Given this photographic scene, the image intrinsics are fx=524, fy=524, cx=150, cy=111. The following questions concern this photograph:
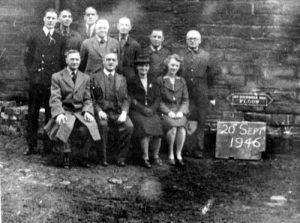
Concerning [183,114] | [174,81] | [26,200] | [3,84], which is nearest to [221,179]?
[183,114]

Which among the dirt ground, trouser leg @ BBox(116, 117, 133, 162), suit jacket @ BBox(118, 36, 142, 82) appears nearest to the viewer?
the dirt ground

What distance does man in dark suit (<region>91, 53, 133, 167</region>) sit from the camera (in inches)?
260

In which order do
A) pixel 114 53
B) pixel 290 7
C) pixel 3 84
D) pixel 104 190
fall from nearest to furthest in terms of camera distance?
pixel 104 190, pixel 114 53, pixel 290 7, pixel 3 84

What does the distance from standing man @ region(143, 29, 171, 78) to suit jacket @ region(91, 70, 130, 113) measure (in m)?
0.59

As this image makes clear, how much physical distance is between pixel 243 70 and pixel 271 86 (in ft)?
1.53

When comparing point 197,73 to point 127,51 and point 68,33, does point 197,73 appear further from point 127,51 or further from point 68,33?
point 68,33

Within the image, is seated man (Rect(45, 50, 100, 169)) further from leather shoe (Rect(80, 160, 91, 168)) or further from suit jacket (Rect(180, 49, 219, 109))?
suit jacket (Rect(180, 49, 219, 109))

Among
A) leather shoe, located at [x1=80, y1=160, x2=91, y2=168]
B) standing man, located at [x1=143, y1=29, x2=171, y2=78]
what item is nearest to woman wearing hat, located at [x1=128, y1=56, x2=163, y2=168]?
standing man, located at [x1=143, y1=29, x2=171, y2=78]

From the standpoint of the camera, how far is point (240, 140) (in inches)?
293

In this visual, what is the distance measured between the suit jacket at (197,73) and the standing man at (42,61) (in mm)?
1727

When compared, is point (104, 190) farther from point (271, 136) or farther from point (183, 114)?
Answer: point (271, 136)

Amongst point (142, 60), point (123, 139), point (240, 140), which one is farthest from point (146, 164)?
point (240, 140)

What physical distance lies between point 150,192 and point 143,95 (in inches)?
60.2

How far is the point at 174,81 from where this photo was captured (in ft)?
23.2
